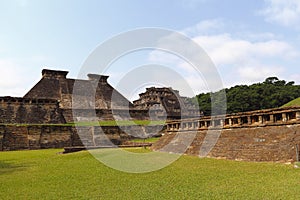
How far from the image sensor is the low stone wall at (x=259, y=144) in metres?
8.16

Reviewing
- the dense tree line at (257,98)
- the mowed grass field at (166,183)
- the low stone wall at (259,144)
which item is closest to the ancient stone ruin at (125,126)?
the low stone wall at (259,144)

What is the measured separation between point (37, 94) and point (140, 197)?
28.1m

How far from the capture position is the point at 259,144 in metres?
9.09

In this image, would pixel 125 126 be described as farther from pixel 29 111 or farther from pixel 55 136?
pixel 29 111

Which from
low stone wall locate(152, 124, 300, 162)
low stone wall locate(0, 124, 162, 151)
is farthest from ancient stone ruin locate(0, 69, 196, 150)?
low stone wall locate(152, 124, 300, 162)

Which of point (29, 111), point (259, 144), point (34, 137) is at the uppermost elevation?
point (29, 111)

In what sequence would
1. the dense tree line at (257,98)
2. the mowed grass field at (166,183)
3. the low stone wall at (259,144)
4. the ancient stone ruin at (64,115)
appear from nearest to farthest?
the mowed grass field at (166,183)
the low stone wall at (259,144)
the ancient stone ruin at (64,115)
the dense tree line at (257,98)

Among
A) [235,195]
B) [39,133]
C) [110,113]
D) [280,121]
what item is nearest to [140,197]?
[235,195]

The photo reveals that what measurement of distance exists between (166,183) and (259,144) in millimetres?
4012

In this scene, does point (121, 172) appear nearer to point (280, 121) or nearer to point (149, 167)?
point (149, 167)

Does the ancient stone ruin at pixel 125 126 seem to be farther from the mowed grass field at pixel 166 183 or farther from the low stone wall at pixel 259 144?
the mowed grass field at pixel 166 183

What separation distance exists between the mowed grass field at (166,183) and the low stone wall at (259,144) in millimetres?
602

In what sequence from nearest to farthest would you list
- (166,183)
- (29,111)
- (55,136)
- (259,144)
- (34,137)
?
1. (166,183)
2. (259,144)
3. (34,137)
4. (55,136)
5. (29,111)

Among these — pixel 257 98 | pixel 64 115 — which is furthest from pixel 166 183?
pixel 257 98
